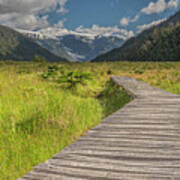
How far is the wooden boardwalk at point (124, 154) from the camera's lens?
1998 mm

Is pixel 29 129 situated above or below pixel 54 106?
below

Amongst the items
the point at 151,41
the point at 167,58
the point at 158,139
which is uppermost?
the point at 151,41

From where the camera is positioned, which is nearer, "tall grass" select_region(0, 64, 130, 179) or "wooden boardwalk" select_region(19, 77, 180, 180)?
"wooden boardwalk" select_region(19, 77, 180, 180)

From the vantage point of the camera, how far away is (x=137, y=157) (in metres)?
2.32

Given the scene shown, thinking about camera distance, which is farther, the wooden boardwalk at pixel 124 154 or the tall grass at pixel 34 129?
the tall grass at pixel 34 129

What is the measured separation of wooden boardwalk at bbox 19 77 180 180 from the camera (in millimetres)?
1998

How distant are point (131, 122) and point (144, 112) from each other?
761mm

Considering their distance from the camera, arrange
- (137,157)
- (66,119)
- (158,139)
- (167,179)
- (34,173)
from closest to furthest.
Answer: (167,179)
(34,173)
(137,157)
(158,139)
(66,119)

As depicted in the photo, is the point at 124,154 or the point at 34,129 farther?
the point at 34,129

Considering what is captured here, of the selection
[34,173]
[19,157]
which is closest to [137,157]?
[34,173]

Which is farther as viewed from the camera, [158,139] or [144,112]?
[144,112]

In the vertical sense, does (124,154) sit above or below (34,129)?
below

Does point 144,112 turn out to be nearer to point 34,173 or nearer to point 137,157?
point 137,157

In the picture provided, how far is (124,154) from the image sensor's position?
243 centimetres
